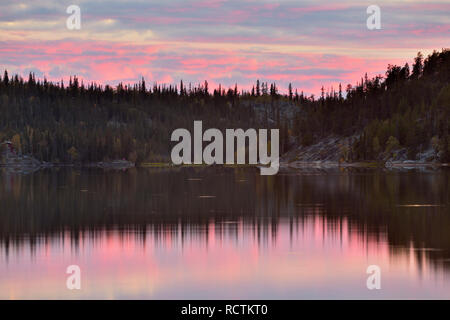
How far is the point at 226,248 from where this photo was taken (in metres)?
39.9

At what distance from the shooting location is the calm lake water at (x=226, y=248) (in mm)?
29703

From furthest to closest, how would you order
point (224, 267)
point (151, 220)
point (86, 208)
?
point (86, 208) < point (151, 220) < point (224, 267)

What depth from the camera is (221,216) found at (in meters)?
56.2

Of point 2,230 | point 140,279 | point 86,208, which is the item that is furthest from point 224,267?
point 86,208

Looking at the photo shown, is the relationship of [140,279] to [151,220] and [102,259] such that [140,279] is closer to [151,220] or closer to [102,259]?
[102,259]

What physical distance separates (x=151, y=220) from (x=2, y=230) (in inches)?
416

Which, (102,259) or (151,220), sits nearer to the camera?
(102,259)

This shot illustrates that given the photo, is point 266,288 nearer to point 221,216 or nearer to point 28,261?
point 28,261

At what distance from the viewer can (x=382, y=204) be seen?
214ft

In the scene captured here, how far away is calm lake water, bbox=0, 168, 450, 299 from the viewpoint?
97.5 feet

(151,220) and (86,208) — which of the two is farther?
(86,208)
